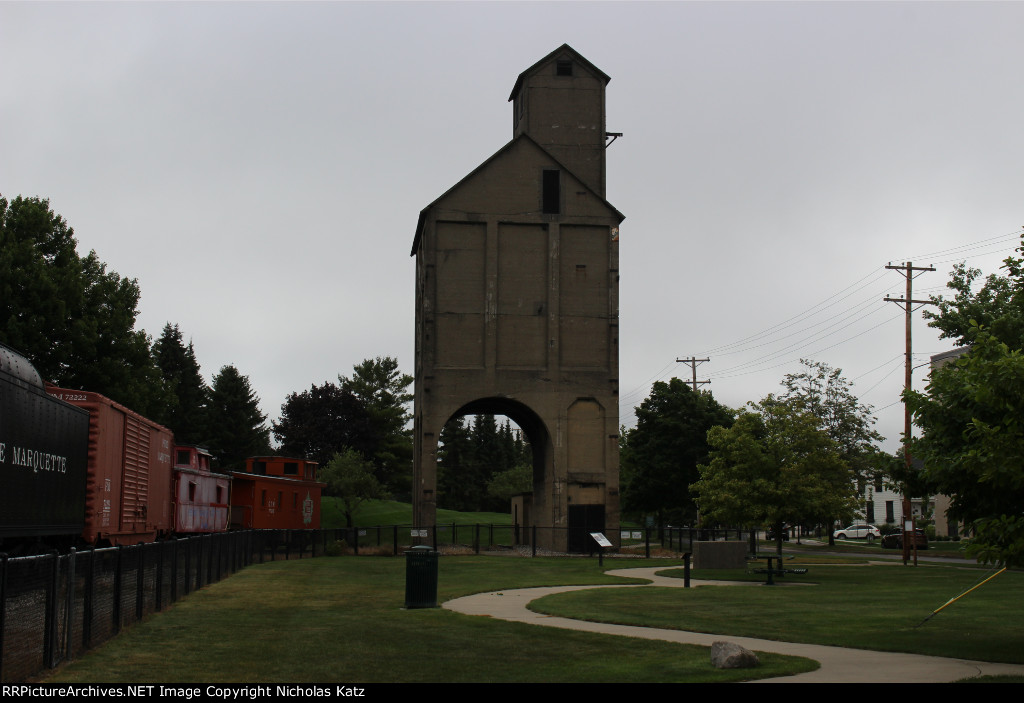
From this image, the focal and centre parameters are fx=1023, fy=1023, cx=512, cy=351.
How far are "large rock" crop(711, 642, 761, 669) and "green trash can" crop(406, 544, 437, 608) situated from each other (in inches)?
369

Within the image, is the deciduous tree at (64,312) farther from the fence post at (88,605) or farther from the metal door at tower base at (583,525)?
the fence post at (88,605)

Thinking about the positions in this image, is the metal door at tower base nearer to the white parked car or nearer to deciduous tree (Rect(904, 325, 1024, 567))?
deciduous tree (Rect(904, 325, 1024, 567))

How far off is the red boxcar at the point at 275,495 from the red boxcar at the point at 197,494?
13.1 feet

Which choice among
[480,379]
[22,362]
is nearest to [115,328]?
[480,379]

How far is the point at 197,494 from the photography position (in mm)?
41312

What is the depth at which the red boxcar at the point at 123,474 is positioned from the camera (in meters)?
24.2

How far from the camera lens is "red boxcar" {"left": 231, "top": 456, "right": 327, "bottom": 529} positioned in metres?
52.6

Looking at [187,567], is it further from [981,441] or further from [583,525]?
[583,525]

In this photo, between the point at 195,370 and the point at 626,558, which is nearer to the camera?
the point at 626,558

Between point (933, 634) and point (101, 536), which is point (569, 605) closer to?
point (933, 634)

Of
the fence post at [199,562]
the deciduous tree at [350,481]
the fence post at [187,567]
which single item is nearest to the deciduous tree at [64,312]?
the fence post at [199,562]

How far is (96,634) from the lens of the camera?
46.6ft

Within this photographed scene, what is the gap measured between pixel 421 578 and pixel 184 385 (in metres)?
95.0

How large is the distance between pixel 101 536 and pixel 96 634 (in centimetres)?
1203
